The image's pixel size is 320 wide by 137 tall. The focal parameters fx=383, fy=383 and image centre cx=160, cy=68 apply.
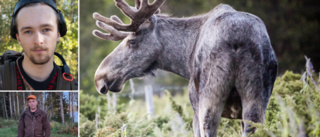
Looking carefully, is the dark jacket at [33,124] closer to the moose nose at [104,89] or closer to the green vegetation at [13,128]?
the green vegetation at [13,128]

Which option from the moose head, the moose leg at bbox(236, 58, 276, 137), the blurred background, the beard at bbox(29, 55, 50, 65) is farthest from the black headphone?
the blurred background

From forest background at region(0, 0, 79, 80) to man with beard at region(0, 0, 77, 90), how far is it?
10 centimetres

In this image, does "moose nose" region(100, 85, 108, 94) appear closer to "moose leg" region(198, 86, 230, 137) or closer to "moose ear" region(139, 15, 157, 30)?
"moose ear" region(139, 15, 157, 30)

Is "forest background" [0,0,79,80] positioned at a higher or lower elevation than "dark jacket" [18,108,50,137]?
higher

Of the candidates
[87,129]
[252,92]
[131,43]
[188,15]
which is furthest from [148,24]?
[188,15]

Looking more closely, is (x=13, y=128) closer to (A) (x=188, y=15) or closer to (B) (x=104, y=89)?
(B) (x=104, y=89)

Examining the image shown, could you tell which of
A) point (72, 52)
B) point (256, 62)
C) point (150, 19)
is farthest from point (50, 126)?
point (256, 62)

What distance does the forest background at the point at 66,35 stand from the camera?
8.69 ft

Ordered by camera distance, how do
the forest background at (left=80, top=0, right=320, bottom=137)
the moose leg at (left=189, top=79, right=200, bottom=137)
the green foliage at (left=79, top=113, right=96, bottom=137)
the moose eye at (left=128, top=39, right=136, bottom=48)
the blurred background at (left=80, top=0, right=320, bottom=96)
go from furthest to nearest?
the blurred background at (left=80, top=0, right=320, bottom=96), the forest background at (left=80, top=0, right=320, bottom=137), the green foliage at (left=79, top=113, right=96, bottom=137), the moose eye at (left=128, top=39, right=136, bottom=48), the moose leg at (left=189, top=79, right=200, bottom=137)

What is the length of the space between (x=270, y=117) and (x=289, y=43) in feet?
6.28

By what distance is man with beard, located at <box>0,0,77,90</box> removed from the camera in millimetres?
2443

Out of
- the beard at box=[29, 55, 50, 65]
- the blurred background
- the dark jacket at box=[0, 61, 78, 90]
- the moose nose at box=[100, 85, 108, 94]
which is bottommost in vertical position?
the moose nose at box=[100, 85, 108, 94]

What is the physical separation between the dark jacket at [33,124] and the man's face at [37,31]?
38cm

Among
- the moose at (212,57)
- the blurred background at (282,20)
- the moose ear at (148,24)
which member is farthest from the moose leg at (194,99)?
the blurred background at (282,20)
